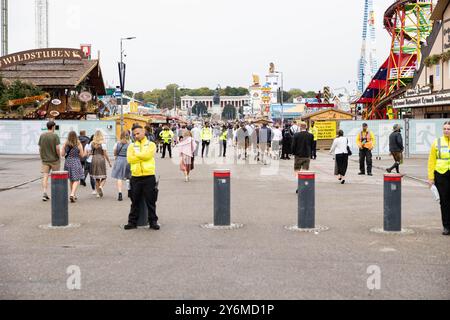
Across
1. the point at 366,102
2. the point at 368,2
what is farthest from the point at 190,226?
the point at 368,2

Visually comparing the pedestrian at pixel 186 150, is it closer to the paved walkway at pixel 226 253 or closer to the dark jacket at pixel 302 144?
the dark jacket at pixel 302 144

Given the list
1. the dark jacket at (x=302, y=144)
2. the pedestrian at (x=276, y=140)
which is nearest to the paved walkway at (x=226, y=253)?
the dark jacket at (x=302, y=144)

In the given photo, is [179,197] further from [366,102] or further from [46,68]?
[366,102]

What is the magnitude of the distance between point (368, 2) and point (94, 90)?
48636 mm

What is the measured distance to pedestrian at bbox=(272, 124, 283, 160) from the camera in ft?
106

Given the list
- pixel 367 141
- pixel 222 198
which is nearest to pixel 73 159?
pixel 222 198

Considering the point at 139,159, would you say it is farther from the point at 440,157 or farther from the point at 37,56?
the point at 37,56

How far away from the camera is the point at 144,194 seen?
10.5 metres

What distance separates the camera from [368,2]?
303 ft

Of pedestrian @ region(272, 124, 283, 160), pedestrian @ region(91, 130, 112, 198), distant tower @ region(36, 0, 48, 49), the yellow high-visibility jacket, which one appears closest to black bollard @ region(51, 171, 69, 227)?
pedestrian @ region(91, 130, 112, 198)

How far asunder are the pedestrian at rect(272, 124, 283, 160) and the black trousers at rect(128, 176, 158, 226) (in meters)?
22.0

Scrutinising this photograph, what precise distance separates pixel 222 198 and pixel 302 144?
630 centimetres

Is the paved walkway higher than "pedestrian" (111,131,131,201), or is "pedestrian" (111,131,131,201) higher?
"pedestrian" (111,131,131,201)

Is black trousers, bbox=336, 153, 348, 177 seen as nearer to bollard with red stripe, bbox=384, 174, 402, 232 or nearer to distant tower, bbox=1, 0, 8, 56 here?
bollard with red stripe, bbox=384, 174, 402, 232
